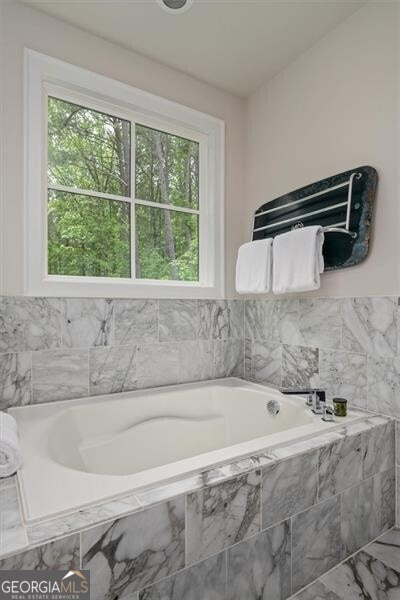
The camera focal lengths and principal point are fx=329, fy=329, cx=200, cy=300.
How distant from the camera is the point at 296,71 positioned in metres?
2.09

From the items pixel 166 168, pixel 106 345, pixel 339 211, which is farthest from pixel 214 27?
pixel 106 345

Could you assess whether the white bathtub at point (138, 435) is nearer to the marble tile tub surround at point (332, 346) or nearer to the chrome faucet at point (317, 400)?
the chrome faucet at point (317, 400)

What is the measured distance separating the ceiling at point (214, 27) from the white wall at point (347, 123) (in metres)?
0.12

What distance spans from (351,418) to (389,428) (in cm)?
18

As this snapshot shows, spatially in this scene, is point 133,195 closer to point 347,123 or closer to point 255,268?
point 255,268

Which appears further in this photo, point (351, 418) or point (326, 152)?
point (326, 152)

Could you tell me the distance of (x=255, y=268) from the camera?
6.89 feet

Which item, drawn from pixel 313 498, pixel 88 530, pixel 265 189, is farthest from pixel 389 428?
pixel 265 189

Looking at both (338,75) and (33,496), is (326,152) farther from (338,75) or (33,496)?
(33,496)

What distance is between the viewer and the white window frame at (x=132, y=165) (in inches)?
67.6

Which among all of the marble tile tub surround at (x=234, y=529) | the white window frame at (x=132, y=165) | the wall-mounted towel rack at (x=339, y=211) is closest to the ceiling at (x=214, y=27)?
the white window frame at (x=132, y=165)

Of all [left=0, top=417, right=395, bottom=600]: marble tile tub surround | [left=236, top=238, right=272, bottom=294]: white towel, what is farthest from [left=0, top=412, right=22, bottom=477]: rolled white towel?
[left=236, top=238, right=272, bottom=294]: white towel

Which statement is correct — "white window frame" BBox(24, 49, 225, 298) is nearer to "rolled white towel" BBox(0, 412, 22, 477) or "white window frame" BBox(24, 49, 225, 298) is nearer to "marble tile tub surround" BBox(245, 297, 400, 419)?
"marble tile tub surround" BBox(245, 297, 400, 419)

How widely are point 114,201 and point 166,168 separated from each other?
479mm
